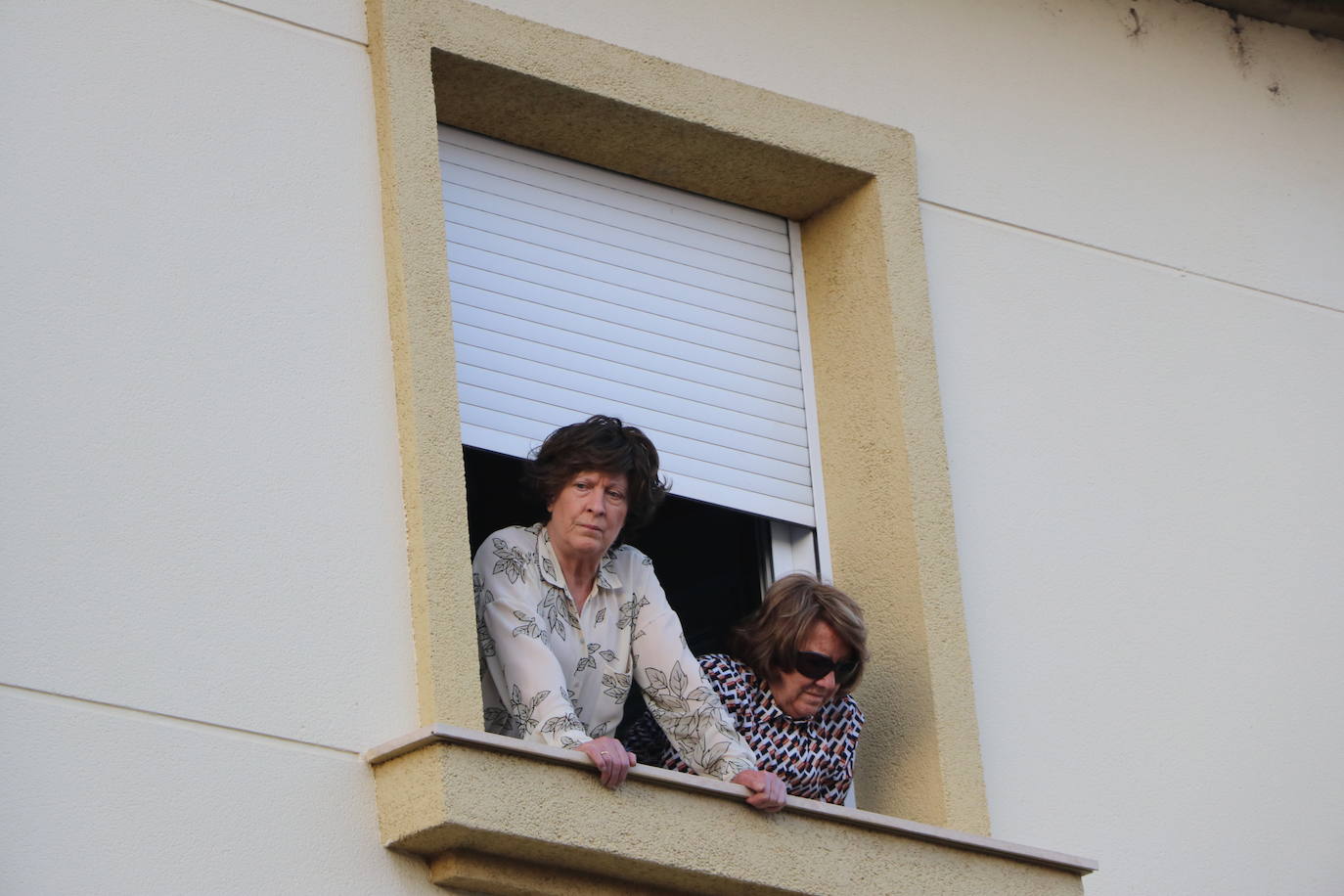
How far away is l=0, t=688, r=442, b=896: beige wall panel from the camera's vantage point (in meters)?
5.98

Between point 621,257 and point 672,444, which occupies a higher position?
point 621,257

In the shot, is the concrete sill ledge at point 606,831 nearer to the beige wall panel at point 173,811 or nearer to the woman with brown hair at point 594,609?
the beige wall panel at point 173,811

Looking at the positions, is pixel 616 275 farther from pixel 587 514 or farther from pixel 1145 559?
pixel 1145 559

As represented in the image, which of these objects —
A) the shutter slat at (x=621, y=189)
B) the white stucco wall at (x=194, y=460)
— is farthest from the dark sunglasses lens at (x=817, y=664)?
the shutter slat at (x=621, y=189)

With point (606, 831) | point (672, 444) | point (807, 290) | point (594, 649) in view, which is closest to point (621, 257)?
point (672, 444)

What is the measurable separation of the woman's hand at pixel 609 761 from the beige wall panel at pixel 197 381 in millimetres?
500

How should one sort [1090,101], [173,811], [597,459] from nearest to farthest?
[173,811]
[597,459]
[1090,101]

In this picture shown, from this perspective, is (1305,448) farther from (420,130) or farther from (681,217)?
(420,130)

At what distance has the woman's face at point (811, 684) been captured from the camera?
7430mm

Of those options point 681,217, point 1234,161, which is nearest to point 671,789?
point 681,217

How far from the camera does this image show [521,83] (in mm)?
7766

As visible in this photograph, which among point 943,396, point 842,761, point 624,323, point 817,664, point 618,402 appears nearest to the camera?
point 817,664

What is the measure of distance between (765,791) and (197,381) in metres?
1.88

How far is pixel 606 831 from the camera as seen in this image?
6500 millimetres
